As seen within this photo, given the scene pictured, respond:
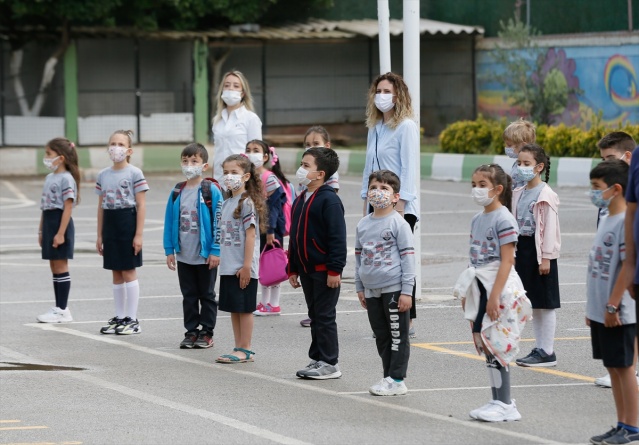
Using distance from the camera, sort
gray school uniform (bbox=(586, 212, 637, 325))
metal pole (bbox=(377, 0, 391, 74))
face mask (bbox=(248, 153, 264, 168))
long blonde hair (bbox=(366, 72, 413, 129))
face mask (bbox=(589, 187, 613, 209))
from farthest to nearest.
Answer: metal pole (bbox=(377, 0, 391, 74))
face mask (bbox=(248, 153, 264, 168))
long blonde hair (bbox=(366, 72, 413, 129))
face mask (bbox=(589, 187, 613, 209))
gray school uniform (bbox=(586, 212, 637, 325))

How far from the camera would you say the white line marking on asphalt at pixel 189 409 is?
722 centimetres

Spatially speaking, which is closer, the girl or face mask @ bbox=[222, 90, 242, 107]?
the girl

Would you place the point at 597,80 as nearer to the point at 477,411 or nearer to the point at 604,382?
the point at 604,382

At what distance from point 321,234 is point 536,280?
5.28ft

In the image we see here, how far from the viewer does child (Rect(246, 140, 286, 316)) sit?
1129 cm

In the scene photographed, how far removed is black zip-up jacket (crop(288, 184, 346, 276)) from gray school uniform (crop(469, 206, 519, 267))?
4.35ft

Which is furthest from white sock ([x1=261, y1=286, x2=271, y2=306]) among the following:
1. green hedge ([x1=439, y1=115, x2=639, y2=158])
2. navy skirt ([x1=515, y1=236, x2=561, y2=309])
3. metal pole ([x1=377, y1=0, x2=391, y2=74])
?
green hedge ([x1=439, y1=115, x2=639, y2=158])

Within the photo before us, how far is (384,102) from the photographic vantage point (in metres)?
10.2

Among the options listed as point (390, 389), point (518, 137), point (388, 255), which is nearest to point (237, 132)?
point (518, 137)

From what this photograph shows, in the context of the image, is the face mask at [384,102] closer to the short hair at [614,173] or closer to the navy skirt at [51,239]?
the short hair at [614,173]

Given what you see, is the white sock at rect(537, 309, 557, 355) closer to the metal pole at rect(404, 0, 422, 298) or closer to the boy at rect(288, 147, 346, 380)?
the boy at rect(288, 147, 346, 380)

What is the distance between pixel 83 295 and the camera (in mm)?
13516

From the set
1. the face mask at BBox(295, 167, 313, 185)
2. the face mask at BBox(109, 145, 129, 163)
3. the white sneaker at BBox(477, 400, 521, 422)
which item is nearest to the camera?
the white sneaker at BBox(477, 400, 521, 422)

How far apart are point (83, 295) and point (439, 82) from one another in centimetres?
2246
